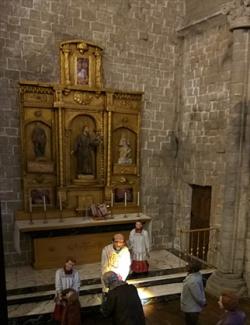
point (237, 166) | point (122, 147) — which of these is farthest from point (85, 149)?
point (237, 166)

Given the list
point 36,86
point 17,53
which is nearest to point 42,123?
point 36,86

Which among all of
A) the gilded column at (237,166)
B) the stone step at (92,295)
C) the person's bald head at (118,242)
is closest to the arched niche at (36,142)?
the stone step at (92,295)

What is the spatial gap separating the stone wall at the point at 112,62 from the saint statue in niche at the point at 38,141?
399 millimetres

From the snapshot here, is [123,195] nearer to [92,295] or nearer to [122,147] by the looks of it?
[122,147]

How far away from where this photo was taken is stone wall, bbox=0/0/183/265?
7801mm

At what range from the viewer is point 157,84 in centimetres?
934

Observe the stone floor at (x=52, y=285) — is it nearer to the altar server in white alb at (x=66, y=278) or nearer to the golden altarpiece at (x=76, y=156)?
the golden altarpiece at (x=76, y=156)

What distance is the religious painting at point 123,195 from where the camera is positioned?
9.06m

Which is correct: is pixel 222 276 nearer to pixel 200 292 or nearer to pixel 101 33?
pixel 200 292

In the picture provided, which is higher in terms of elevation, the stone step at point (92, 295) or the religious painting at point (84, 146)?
the religious painting at point (84, 146)

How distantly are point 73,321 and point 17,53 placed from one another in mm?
5992

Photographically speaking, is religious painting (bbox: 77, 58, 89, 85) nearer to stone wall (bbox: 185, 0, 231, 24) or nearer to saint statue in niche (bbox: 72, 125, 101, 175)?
saint statue in niche (bbox: 72, 125, 101, 175)

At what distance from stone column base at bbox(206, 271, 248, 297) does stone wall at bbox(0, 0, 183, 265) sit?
2488 mm

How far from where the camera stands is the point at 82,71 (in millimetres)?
8453
